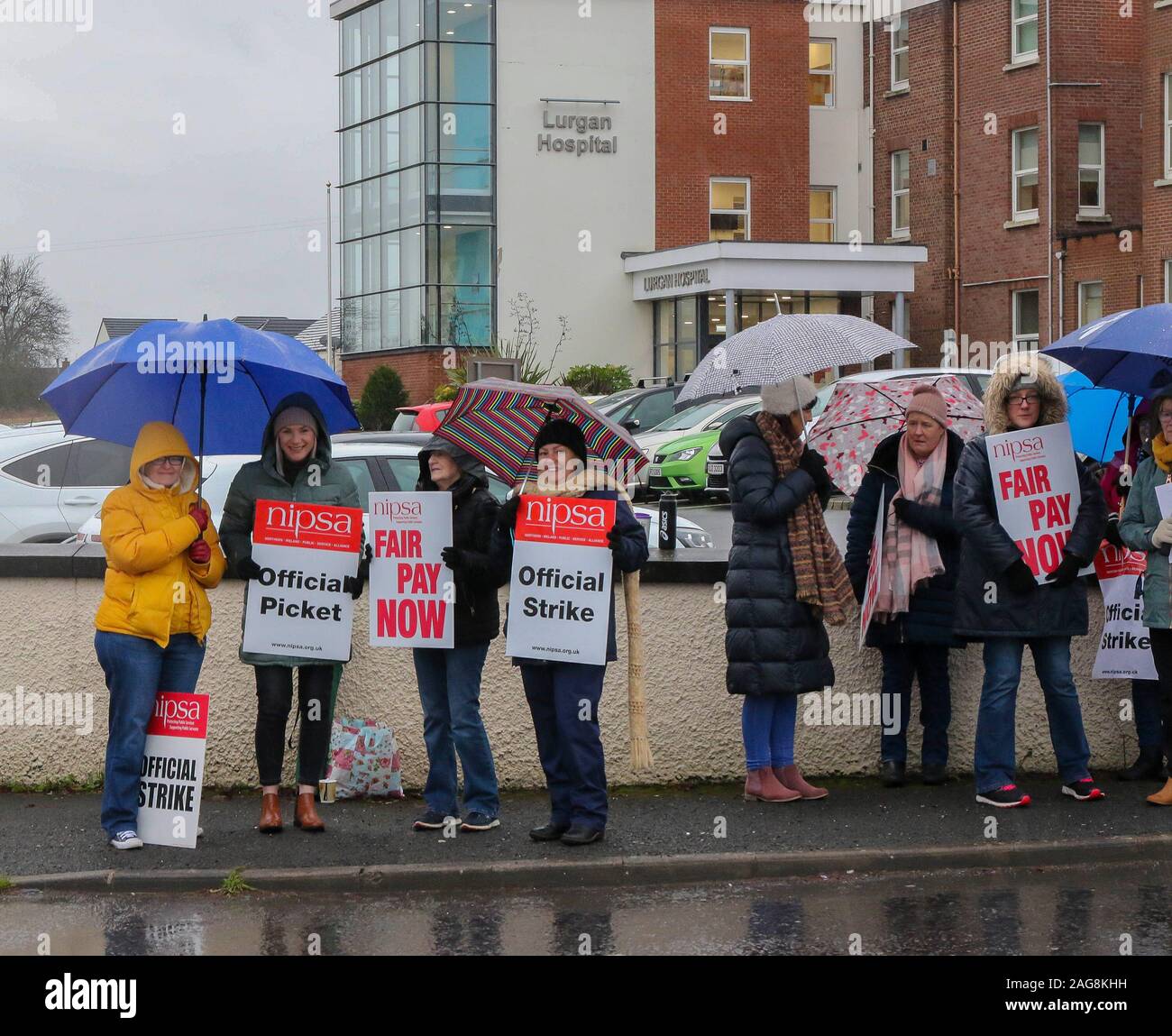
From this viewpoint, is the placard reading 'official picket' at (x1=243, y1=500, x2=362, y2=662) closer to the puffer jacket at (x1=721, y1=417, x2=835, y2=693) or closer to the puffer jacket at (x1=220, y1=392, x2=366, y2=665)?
the puffer jacket at (x1=220, y1=392, x2=366, y2=665)

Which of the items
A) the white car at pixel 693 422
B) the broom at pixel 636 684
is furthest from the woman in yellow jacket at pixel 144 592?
the white car at pixel 693 422

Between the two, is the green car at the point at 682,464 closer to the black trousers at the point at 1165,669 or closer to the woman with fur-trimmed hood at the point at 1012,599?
the woman with fur-trimmed hood at the point at 1012,599

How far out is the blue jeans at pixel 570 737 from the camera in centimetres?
747

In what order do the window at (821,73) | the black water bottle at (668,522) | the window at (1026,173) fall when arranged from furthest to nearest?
the window at (821,73) → the window at (1026,173) → the black water bottle at (668,522)

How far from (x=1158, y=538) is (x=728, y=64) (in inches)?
1638

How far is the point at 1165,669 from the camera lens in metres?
7.97

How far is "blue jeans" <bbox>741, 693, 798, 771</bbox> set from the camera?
26.8 ft

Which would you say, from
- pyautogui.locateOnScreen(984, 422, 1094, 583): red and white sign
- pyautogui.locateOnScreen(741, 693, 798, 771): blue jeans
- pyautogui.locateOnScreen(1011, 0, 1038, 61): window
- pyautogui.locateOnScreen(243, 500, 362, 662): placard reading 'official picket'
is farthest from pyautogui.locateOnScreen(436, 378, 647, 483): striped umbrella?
pyautogui.locateOnScreen(1011, 0, 1038, 61): window

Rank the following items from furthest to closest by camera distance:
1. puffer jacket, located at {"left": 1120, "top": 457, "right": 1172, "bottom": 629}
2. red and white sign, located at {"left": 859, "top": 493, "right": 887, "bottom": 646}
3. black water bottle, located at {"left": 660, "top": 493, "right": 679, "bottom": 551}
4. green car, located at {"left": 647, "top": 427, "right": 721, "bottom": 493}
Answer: green car, located at {"left": 647, "top": 427, "right": 721, "bottom": 493} → black water bottle, located at {"left": 660, "top": 493, "right": 679, "bottom": 551} → red and white sign, located at {"left": 859, "top": 493, "right": 887, "bottom": 646} → puffer jacket, located at {"left": 1120, "top": 457, "right": 1172, "bottom": 629}

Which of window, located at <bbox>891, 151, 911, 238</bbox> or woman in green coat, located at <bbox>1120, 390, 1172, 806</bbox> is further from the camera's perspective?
window, located at <bbox>891, 151, 911, 238</bbox>

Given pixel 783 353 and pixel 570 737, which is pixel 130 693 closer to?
pixel 570 737

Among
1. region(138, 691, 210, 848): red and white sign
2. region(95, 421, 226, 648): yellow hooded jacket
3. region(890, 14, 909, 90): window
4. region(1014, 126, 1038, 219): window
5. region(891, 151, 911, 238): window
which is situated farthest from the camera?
region(891, 151, 911, 238): window

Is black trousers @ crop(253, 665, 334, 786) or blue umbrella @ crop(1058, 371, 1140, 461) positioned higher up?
blue umbrella @ crop(1058, 371, 1140, 461)

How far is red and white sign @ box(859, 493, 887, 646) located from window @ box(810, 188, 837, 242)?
135 feet
